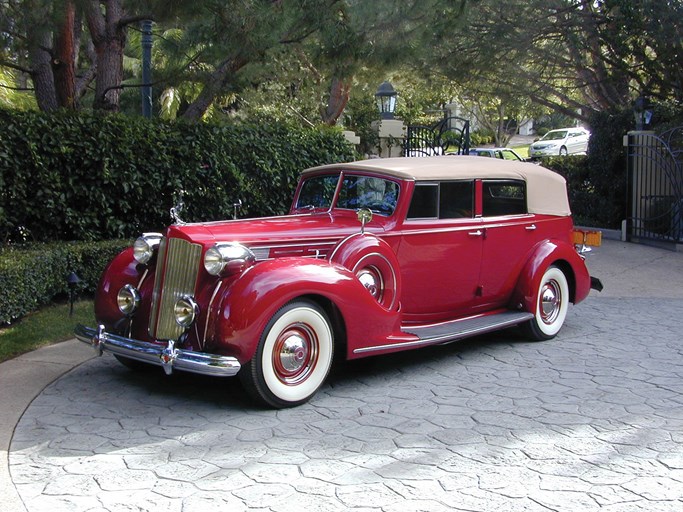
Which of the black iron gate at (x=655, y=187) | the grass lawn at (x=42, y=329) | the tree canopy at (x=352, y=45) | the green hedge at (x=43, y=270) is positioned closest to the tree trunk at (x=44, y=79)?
the tree canopy at (x=352, y=45)

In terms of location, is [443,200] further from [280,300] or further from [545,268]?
[280,300]

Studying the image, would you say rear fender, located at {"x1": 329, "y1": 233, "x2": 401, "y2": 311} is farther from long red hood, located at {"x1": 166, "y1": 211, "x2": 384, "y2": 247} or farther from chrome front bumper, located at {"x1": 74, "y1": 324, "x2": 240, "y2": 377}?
chrome front bumper, located at {"x1": 74, "y1": 324, "x2": 240, "y2": 377}

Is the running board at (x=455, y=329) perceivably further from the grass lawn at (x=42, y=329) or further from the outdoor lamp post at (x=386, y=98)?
the outdoor lamp post at (x=386, y=98)

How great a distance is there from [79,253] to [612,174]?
10.4 meters

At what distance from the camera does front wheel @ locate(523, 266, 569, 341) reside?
7223 mm

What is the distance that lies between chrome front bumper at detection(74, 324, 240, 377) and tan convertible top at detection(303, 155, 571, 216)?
8.05 ft

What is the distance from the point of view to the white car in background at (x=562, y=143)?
3691cm

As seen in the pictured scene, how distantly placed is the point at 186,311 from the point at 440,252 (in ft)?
7.71

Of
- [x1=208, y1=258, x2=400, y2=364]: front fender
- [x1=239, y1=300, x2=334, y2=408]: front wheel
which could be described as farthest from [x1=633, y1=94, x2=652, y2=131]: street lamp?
[x1=239, y1=300, x2=334, y2=408]: front wheel

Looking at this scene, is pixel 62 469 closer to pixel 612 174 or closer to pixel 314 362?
pixel 314 362

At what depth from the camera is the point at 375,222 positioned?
6383 millimetres

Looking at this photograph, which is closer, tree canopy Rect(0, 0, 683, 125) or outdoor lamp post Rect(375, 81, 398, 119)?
tree canopy Rect(0, 0, 683, 125)

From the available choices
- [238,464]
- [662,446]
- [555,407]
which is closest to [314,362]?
[238,464]

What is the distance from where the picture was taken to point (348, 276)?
18.2 ft
